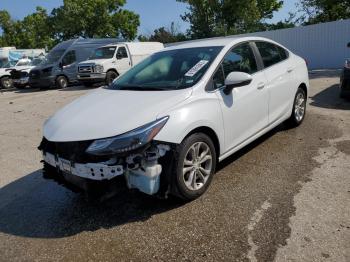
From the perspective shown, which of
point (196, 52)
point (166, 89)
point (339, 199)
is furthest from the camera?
point (196, 52)

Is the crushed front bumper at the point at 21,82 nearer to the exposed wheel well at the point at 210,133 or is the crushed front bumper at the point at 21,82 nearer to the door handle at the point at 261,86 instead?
the door handle at the point at 261,86

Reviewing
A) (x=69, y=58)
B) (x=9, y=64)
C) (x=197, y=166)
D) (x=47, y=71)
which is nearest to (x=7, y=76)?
(x=9, y=64)

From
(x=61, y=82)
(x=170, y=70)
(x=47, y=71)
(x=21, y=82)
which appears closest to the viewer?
(x=170, y=70)

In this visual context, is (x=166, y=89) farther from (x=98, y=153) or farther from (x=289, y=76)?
(x=289, y=76)

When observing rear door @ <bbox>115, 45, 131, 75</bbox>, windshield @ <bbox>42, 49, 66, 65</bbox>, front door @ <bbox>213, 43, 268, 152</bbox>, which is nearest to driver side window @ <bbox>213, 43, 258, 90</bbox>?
front door @ <bbox>213, 43, 268, 152</bbox>

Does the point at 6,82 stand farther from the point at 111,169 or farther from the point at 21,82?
the point at 111,169

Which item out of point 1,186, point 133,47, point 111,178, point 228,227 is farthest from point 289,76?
point 133,47

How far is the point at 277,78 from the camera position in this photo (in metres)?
5.25

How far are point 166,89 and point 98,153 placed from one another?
46.0 inches

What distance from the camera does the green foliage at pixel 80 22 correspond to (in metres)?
37.9

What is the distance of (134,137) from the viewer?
10.9 ft

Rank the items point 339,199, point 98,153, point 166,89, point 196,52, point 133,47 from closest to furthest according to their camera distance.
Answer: point 98,153, point 339,199, point 166,89, point 196,52, point 133,47

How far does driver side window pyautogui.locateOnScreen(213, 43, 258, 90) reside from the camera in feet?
14.0

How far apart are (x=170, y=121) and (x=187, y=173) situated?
0.60 meters
